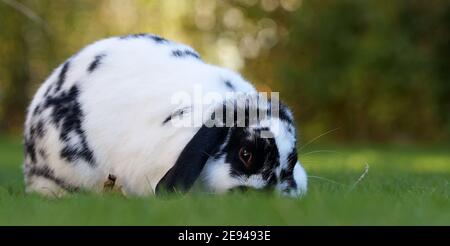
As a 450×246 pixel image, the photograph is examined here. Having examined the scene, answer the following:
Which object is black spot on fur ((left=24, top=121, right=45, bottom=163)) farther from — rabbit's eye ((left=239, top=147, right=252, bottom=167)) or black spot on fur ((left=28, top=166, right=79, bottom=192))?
rabbit's eye ((left=239, top=147, right=252, bottom=167))

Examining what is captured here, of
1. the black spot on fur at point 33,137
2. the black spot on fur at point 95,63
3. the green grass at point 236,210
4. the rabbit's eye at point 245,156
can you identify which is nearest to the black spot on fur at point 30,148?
the black spot on fur at point 33,137

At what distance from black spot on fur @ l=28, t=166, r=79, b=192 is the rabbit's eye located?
3.93 feet

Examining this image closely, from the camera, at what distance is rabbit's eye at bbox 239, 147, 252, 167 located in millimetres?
4301

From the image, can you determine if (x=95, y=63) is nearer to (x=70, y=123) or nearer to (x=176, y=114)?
(x=70, y=123)

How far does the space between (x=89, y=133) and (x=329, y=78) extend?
1307 centimetres

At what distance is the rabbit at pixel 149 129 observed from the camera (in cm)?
434

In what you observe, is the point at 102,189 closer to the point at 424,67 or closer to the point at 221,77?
the point at 221,77

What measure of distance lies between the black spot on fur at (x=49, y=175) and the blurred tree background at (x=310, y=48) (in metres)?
10.9

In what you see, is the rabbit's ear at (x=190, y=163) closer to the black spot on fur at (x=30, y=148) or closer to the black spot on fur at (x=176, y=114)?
the black spot on fur at (x=176, y=114)

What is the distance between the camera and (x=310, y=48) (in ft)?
59.3

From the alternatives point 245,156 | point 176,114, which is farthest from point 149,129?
point 245,156
